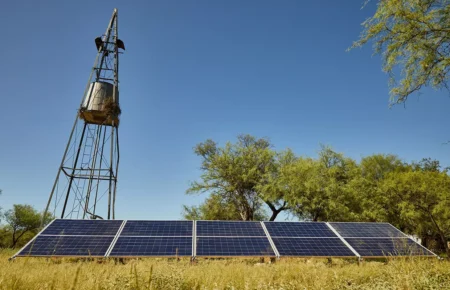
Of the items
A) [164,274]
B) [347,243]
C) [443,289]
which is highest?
[347,243]

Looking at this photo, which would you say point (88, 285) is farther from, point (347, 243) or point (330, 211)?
point (330, 211)

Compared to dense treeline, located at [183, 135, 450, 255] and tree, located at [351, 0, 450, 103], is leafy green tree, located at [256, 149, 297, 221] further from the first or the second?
tree, located at [351, 0, 450, 103]

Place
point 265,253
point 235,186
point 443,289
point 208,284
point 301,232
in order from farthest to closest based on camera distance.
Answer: point 235,186 < point 301,232 < point 265,253 < point 208,284 < point 443,289

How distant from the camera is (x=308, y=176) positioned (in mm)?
28578

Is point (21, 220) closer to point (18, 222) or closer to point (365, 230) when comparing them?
point (18, 222)

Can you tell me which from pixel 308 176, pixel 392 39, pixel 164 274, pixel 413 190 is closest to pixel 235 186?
pixel 308 176

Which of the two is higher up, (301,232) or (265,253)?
(301,232)

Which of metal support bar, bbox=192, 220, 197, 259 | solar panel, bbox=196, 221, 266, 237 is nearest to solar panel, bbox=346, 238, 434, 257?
solar panel, bbox=196, 221, 266, 237

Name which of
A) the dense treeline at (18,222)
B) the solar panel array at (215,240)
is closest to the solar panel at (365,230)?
the solar panel array at (215,240)

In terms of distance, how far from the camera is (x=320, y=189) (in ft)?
91.2

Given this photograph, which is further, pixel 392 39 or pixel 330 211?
pixel 330 211

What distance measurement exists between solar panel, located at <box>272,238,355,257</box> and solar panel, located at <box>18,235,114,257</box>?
24.6 feet

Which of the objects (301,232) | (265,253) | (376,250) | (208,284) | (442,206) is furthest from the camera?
(442,206)

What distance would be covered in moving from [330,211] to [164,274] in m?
23.9
